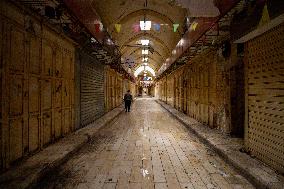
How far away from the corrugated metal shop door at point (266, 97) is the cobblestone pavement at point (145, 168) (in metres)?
0.95

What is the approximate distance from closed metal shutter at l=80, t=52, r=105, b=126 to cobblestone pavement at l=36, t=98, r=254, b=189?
12.2 feet

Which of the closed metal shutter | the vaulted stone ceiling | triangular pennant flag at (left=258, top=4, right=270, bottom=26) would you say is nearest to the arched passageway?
triangular pennant flag at (left=258, top=4, right=270, bottom=26)

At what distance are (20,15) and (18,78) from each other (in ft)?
4.92

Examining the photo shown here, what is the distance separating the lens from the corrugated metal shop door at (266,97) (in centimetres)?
541

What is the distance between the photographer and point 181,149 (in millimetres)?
8125

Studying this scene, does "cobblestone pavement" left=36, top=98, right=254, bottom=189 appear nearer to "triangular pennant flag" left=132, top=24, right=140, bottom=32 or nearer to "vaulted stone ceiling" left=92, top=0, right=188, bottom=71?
"vaulted stone ceiling" left=92, top=0, right=188, bottom=71

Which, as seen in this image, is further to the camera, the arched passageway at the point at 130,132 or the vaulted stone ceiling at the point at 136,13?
the vaulted stone ceiling at the point at 136,13

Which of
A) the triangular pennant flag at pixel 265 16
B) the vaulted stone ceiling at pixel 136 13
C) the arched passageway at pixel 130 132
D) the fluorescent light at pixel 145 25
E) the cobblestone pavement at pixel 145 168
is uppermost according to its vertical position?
the fluorescent light at pixel 145 25

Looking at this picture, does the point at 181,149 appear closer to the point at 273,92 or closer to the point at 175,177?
the point at 175,177

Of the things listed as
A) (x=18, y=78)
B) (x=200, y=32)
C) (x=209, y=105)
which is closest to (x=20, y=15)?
(x=18, y=78)

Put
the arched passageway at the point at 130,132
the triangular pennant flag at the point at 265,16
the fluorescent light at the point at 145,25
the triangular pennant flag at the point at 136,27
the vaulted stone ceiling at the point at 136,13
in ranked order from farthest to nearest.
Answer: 1. the triangular pennant flag at the point at 136,27
2. the fluorescent light at the point at 145,25
3. the vaulted stone ceiling at the point at 136,13
4. the arched passageway at the point at 130,132
5. the triangular pennant flag at the point at 265,16

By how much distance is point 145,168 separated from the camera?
20.1 feet

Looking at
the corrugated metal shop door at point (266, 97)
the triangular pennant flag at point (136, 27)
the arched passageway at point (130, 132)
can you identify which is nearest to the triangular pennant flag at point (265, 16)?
the arched passageway at point (130, 132)

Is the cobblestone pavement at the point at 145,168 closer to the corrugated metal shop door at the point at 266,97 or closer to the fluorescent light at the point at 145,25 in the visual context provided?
the corrugated metal shop door at the point at 266,97
